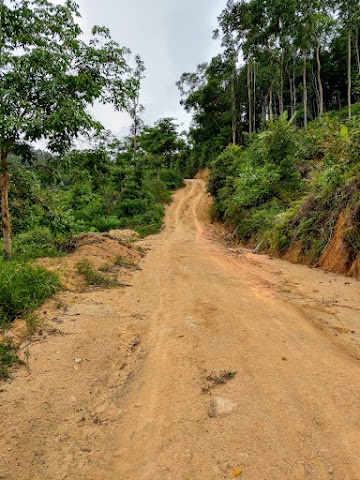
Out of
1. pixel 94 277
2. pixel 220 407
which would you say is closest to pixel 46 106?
pixel 94 277

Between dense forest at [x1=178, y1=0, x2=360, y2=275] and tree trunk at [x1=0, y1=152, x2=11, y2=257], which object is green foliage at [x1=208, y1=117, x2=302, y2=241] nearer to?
dense forest at [x1=178, y1=0, x2=360, y2=275]

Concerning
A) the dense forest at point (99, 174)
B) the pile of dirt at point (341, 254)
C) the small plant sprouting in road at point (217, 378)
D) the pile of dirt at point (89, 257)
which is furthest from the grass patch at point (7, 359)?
the pile of dirt at point (341, 254)

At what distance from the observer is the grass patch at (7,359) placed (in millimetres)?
3350

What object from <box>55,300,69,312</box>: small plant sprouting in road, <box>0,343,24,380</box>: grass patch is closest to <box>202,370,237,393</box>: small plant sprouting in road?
<box>0,343,24,380</box>: grass patch

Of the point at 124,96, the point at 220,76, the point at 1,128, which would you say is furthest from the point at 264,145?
the point at 220,76

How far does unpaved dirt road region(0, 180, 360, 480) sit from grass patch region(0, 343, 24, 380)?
118 millimetres

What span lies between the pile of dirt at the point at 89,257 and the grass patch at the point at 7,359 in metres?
2.15

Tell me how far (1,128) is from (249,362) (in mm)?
4952

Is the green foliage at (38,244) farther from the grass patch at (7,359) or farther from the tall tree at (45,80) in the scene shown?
the grass patch at (7,359)

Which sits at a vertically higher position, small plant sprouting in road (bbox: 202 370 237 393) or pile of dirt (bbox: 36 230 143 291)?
pile of dirt (bbox: 36 230 143 291)

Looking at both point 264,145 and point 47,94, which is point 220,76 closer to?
point 264,145

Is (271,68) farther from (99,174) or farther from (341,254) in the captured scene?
(341,254)

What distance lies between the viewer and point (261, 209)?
44.2 ft

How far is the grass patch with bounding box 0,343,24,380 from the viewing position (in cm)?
335
